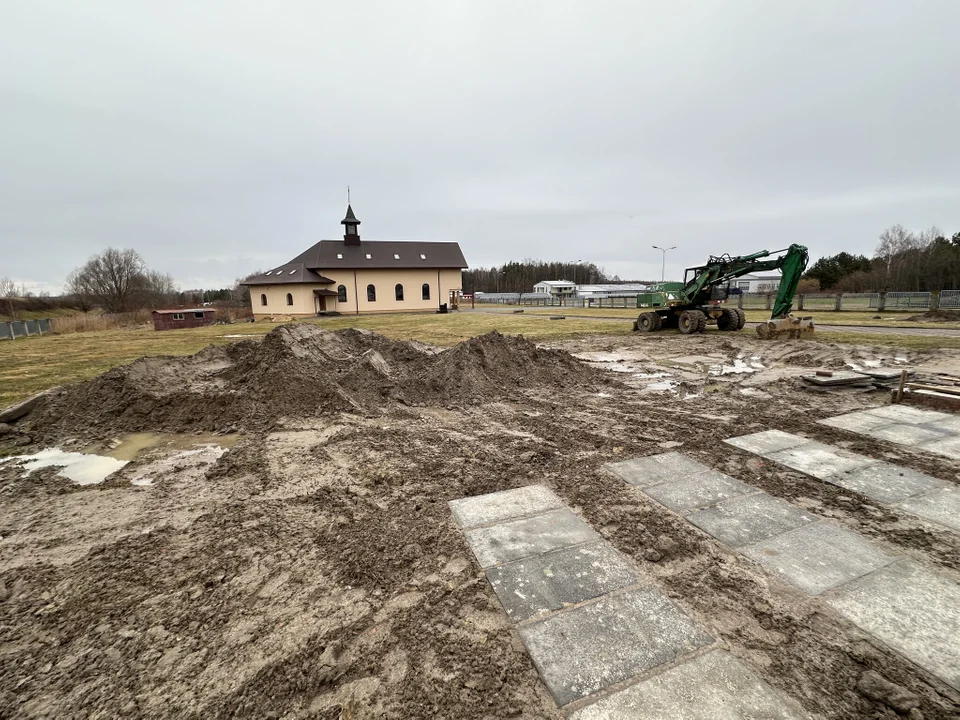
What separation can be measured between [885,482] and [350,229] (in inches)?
1814

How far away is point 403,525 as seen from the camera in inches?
134

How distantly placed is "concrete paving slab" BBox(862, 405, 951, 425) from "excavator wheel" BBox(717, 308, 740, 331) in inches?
465

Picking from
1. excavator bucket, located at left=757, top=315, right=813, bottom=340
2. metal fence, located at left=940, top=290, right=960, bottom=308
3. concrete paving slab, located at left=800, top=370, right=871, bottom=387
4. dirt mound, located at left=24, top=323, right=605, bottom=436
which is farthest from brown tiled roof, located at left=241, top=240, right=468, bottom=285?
concrete paving slab, located at left=800, top=370, right=871, bottom=387

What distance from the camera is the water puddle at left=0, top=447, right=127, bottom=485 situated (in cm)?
459

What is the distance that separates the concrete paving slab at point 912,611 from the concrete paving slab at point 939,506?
0.90 meters

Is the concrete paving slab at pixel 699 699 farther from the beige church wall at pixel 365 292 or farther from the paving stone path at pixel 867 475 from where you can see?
the beige church wall at pixel 365 292

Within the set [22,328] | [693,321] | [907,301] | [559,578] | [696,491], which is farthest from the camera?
[22,328]

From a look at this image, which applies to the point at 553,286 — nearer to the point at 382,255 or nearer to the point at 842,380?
the point at 382,255

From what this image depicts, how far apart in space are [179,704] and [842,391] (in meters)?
9.40

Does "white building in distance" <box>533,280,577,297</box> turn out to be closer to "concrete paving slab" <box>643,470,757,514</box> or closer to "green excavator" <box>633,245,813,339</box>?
"green excavator" <box>633,245,813,339</box>

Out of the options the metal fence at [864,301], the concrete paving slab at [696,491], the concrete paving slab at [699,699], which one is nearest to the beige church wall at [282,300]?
the metal fence at [864,301]

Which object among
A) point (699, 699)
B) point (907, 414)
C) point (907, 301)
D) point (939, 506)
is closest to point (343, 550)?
point (699, 699)

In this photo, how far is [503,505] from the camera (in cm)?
369

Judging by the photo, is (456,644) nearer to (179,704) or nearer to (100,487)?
(179,704)
